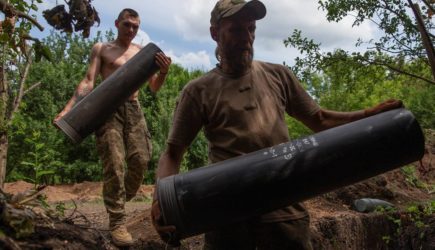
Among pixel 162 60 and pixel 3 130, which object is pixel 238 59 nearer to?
pixel 3 130

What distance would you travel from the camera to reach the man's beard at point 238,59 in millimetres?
2826

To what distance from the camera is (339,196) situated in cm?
759

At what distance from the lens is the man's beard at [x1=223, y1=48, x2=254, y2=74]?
2.83 meters

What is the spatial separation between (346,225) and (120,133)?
3.05 metres

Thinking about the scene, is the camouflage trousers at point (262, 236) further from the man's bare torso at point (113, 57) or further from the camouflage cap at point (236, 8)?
the man's bare torso at point (113, 57)

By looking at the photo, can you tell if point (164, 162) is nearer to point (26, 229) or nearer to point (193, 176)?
point (193, 176)

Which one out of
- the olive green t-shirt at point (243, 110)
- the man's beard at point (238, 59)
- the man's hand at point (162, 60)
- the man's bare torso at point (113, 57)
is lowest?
the olive green t-shirt at point (243, 110)

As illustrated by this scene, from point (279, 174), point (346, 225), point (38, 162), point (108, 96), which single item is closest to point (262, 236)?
point (279, 174)

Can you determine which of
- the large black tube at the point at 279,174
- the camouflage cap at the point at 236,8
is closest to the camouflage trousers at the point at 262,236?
the large black tube at the point at 279,174

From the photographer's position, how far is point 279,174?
245 centimetres

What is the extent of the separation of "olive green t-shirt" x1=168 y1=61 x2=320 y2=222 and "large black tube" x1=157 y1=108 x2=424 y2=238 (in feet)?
0.94

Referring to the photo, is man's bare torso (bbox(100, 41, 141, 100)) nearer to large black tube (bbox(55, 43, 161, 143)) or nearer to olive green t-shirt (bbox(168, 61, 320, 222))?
large black tube (bbox(55, 43, 161, 143))

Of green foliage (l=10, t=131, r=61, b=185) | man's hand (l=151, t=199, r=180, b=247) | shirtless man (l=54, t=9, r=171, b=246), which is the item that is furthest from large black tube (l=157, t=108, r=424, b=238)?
shirtless man (l=54, t=9, r=171, b=246)

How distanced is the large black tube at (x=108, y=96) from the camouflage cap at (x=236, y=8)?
6.30 feet
